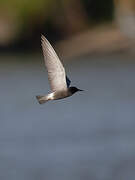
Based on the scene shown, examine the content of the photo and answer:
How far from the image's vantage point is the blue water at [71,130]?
1175 centimetres

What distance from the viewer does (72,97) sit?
61.3ft

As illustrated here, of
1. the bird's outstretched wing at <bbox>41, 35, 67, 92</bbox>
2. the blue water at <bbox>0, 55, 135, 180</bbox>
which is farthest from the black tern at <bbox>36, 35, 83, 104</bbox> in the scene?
the blue water at <bbox>0, 55, 135, 180</bbox>

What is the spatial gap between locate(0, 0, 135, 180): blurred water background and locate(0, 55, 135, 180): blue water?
1cm

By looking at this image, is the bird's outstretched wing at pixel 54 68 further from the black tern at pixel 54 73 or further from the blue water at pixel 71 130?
the blue water at pixel 71 130

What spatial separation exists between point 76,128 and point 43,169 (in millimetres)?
2965

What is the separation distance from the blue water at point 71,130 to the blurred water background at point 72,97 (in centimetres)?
1

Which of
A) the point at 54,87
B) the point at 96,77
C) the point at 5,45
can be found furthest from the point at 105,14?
the point at 54,87

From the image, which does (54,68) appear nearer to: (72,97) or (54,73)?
(54,73)

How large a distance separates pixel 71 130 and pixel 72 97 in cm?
407

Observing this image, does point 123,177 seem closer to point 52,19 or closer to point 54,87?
point 54,87

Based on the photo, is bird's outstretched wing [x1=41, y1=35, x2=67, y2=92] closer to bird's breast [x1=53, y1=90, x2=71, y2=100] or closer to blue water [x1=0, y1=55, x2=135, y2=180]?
bird's breast [x1=53, y1=90, x2=71, y2=100]

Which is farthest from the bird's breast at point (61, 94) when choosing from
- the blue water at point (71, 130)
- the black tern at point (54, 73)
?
the blue water at point (71, 130)

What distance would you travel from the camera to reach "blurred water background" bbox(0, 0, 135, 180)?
12133 mm

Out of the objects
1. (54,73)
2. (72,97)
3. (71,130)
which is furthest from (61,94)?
(72,97)
